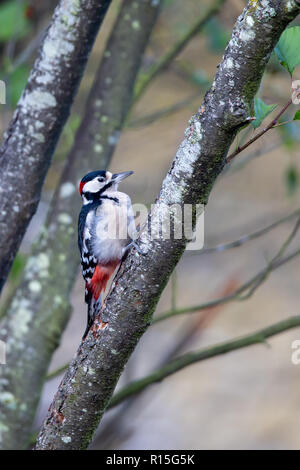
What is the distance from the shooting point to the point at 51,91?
216 cm

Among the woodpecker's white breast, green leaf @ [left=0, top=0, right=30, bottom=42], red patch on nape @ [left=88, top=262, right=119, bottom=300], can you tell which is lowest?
red patch on nape @ [left=88, top=262, right=119, bottom=300]

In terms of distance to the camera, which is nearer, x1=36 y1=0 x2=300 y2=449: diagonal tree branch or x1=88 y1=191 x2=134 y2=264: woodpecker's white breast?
x1=36 y1=0 x2=300 y2=449: diagonal tree branch

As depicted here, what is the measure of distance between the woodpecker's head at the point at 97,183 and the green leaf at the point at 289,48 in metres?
1.00

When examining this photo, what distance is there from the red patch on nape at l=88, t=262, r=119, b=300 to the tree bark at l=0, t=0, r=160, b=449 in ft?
0.88

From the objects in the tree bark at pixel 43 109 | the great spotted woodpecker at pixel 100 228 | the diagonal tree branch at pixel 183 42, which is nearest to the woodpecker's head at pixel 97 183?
the great spotted woodpecker at pixel 100 228

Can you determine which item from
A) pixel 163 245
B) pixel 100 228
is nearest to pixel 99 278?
pixel 100 228

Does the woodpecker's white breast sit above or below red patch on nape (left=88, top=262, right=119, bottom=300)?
above

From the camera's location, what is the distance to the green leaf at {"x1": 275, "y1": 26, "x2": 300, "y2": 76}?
1.40 m

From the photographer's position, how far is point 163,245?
1445 millimetres

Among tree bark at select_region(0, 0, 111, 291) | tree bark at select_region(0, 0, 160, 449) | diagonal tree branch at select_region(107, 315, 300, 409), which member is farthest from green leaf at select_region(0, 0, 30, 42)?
diagonal tree branch at select_region(107, 315, 300, 409)

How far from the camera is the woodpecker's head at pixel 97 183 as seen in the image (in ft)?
7.74

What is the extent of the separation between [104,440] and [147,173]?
14.7 ft

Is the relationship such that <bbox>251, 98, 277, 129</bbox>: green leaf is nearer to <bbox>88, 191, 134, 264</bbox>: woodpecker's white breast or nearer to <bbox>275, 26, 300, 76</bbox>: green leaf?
<bbox>275, 26, 300, 76</bbox>: green leaf
